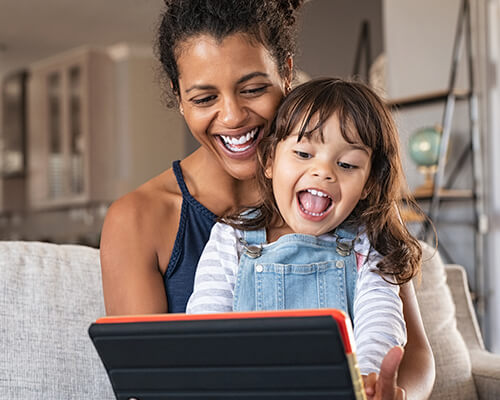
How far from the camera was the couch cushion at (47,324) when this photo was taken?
143 cm

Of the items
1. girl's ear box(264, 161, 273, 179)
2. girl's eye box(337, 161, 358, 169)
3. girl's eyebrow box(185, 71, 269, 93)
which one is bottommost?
girl's ear box(264, 161, 273, 179)

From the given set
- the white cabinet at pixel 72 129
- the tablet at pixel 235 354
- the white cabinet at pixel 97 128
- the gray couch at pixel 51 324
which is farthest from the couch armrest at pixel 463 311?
the white cabinet at pixel 72 129

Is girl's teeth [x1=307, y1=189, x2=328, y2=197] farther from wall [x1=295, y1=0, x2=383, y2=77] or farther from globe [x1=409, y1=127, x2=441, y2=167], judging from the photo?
wall [x1=295, y1=0, x2=383, y2=77]

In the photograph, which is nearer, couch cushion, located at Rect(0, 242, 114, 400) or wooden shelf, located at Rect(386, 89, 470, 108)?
couch cushion, located at Rect(0, 242, 114, 400)

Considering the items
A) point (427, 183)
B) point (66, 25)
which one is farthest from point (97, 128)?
point (427, 183)

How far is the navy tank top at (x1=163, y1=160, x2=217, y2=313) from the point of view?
1.42 metres

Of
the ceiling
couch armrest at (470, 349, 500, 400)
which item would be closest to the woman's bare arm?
couch armrest at (470, 349, 500, 400)

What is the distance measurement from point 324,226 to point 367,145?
163 mm

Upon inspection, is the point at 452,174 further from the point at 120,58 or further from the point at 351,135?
the point at 120,58

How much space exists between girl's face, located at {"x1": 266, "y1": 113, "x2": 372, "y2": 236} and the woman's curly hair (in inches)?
11.4

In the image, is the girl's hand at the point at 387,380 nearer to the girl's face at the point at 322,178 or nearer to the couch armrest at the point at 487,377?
the girl's face at the point at 322,178

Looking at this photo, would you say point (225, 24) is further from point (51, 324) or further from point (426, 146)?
point (426, 146)

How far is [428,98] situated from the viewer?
4.02m

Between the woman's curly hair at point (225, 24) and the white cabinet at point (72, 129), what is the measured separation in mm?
4919
